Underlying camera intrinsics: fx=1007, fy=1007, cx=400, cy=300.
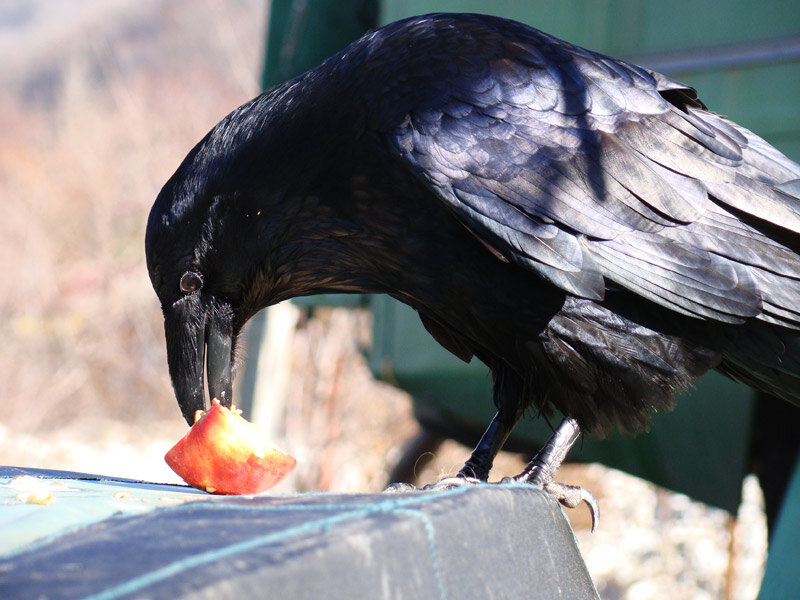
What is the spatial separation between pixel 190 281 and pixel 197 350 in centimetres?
22

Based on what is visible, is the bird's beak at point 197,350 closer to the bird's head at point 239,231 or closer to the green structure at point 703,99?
the bird's head at point 239,231

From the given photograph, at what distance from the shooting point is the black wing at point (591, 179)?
8.87ft

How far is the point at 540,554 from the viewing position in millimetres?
1758

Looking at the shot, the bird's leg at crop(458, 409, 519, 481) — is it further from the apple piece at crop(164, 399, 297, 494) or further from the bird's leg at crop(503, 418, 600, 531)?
the apple piece at crop(164, 399, 297, 494)

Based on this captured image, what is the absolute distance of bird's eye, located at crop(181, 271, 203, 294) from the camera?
3.06m

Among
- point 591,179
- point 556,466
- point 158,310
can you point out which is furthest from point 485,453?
point 158,310

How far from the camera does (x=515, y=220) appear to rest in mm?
2691

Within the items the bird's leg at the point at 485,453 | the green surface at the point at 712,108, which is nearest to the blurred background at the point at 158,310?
the green surface at the point at 712,108

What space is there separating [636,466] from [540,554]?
10.3 ft

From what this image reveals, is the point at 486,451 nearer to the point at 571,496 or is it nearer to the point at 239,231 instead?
the point at 571,496

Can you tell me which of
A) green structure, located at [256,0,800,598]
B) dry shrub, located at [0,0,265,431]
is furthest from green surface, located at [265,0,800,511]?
dry shrub, located at [0,0,265,431]

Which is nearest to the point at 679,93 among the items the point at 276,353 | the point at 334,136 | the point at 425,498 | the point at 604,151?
the point at 604,151

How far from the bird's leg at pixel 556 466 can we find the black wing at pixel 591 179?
17.6 inches

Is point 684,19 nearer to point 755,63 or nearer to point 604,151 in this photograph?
point 755,63
